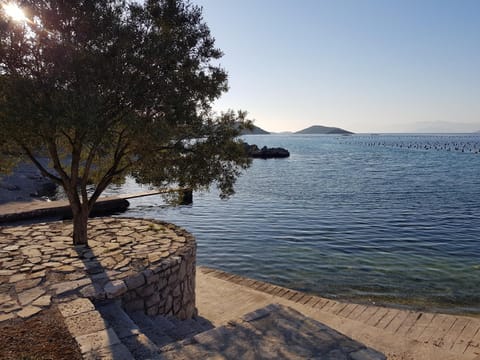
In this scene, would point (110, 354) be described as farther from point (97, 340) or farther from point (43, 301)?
point (43, 301)

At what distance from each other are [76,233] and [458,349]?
39.5 ft

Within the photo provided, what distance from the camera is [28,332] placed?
6.77 m

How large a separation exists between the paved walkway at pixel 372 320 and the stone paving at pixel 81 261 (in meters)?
2.24

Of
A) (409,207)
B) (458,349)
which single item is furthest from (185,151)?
(409,207)

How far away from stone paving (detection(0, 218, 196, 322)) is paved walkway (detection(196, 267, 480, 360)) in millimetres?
2236

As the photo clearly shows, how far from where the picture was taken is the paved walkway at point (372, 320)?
992cm

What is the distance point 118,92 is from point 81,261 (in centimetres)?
494

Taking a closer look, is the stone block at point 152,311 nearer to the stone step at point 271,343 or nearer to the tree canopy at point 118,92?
the stone step at point 271,343

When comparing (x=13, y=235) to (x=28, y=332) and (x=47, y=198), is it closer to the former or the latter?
(x=28, y=332)

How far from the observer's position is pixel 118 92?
9.98m

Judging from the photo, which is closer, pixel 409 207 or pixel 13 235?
pixel 13 235

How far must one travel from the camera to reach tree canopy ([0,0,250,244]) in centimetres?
902

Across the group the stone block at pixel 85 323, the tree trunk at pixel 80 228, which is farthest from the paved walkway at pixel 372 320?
the stone block at pixel 85 323

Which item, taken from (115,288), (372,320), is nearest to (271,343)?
(115,288)
